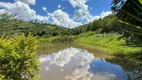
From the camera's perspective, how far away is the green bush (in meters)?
11.1

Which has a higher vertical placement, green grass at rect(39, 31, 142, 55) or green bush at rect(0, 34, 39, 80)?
green bush at rect(0, 34, 39, 80)

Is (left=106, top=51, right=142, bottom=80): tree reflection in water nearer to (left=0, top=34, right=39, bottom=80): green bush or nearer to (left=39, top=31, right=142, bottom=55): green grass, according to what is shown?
(left=39, top=31, right=142, bottom=55): green grass

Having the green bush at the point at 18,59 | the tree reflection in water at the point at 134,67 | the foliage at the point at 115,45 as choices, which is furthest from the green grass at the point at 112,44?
the green bush at the point at 18,59

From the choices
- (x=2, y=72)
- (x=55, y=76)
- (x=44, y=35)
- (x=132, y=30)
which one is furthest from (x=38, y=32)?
(x=132, y=30)

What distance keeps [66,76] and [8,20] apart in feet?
35.2

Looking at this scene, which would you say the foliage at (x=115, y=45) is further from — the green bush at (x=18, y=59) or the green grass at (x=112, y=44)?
the green bush at (x=18, y=59)

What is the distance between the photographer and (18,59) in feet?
37.7

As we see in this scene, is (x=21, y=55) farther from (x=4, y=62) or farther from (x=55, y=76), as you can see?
(x=55, y=76)

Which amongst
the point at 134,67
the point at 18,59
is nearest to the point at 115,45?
the point at 18,59

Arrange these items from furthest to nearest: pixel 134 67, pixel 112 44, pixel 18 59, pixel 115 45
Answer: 1. pixel 112 44
2. pixel 115 45
3. pixel 18 59
4. pixel 134 67

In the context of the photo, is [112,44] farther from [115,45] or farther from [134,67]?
[134,67]

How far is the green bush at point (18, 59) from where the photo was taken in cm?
1106

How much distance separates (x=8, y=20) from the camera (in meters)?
24.5

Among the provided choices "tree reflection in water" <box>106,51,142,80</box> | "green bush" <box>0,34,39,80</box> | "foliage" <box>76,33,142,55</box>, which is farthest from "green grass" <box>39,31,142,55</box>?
"green bush" <box>0,34,39,80</box>
